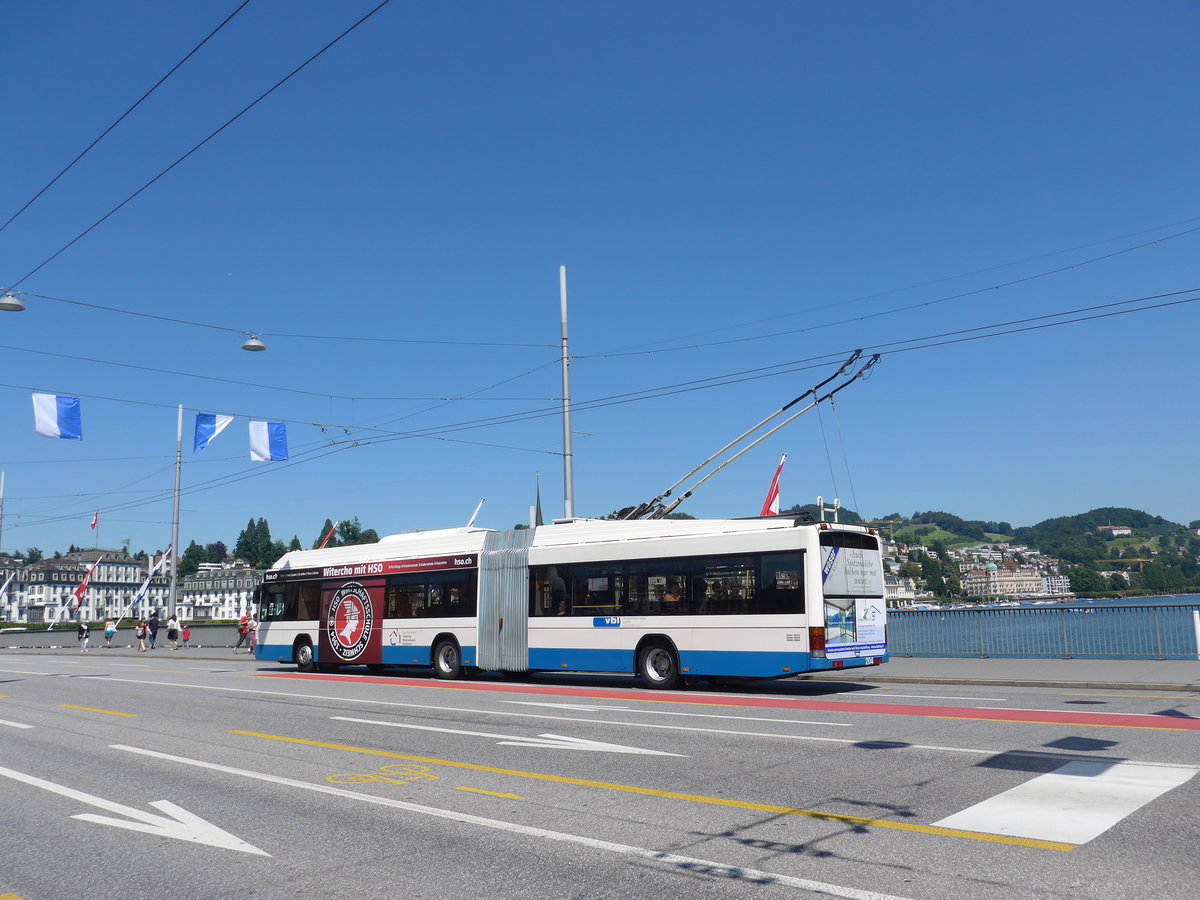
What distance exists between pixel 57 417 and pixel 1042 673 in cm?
2373

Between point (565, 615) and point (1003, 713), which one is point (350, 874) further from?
point (565, 615)

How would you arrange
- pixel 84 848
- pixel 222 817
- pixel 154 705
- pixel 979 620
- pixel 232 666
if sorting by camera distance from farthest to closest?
pixel 232 666 → pixel 979 620 → pixel 154 705 → pixel 222 817 → pixel 84 848

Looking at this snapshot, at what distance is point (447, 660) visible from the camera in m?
22.6

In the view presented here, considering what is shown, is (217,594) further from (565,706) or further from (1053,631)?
(565,706)

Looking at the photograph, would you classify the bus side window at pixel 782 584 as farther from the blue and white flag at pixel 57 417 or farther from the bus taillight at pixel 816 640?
the blue and white flag at pixel 57 417

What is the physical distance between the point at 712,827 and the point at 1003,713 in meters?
7.92

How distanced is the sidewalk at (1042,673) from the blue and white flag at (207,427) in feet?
61.8

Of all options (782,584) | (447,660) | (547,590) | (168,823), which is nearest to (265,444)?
(447,660)

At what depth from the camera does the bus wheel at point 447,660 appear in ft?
73.4

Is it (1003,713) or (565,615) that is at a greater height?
(565,615)

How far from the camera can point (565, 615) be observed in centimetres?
2048

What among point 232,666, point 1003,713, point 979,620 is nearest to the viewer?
point 1003,713

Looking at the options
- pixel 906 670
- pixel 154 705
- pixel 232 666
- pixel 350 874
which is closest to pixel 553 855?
pixel 350 874

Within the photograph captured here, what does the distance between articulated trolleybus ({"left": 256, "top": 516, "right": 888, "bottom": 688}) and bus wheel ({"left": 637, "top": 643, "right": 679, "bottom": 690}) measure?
27mm
